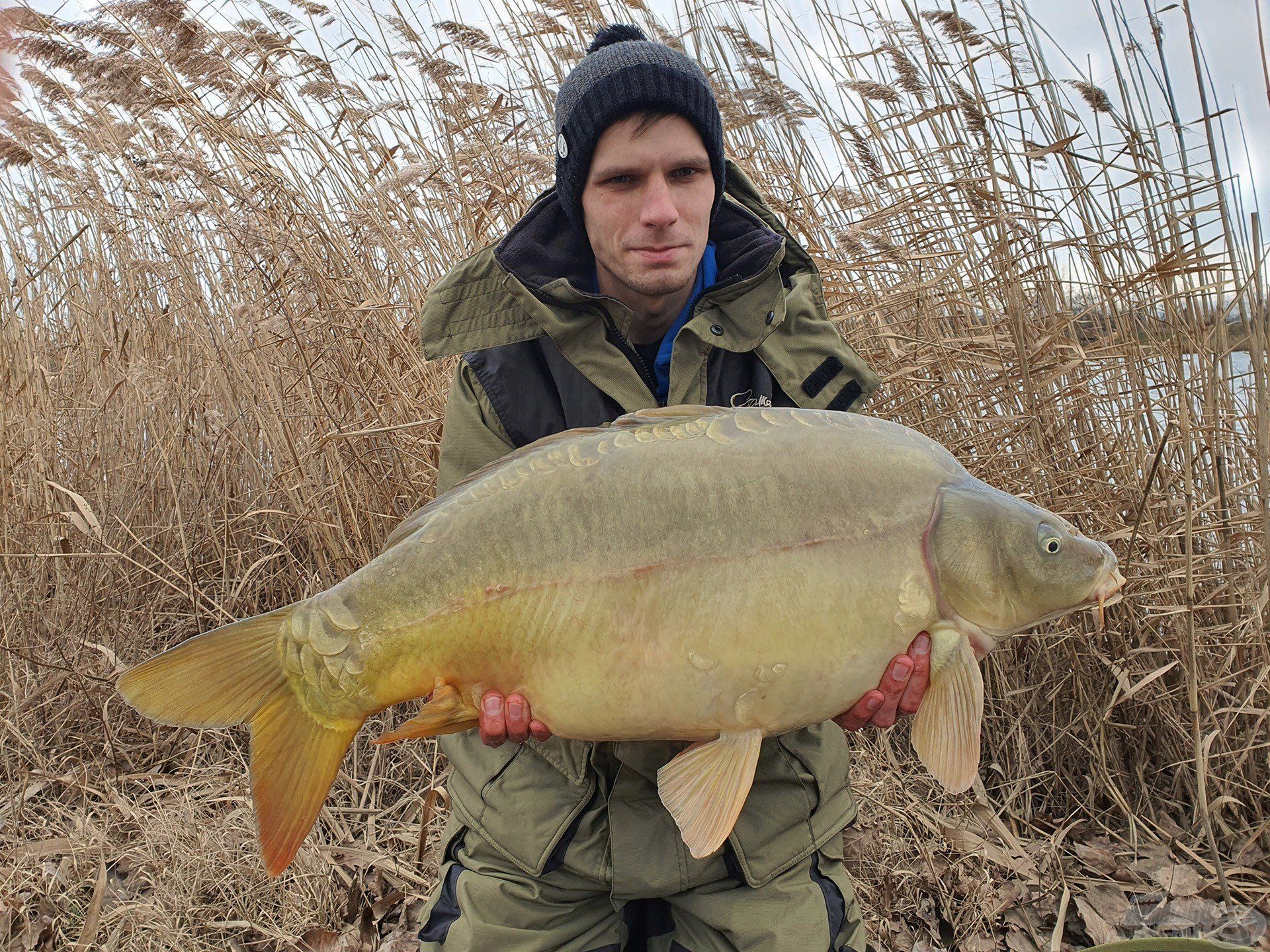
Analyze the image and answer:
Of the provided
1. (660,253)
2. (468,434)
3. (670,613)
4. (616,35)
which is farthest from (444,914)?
(616,35)

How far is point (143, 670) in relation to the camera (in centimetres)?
126

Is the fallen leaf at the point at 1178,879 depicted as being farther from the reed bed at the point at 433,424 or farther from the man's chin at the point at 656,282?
the man's chin at the point at 656,282

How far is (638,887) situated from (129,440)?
234 cm

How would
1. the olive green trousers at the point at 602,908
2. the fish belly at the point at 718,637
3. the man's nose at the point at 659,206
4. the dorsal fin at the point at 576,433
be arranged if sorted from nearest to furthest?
the fish belly at the point at 718,637 < the dorsal fin at the point at 576,433 < the olive green trousers at the point at 602,908 < the man's nose at the point at 659,206

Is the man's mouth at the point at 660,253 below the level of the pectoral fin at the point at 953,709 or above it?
above

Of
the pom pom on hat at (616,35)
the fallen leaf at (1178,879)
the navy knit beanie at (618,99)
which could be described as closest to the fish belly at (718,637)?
the navy knit beanie at (618,99)

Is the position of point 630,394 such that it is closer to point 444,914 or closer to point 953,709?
point 953,709

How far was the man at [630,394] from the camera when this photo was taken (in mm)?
1513

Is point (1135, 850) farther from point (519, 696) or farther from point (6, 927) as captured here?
point (6, 927)

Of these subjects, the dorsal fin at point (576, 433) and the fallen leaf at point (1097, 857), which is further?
the fallen leaf at point (1097, 857)

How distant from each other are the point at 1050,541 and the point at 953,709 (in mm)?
263

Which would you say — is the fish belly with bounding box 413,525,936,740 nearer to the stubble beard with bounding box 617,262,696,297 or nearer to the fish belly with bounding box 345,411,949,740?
the fish belly with bounding box 345,411,949,740

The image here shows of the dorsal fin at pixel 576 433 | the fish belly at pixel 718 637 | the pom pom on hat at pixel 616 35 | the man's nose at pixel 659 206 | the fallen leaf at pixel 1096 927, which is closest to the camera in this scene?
the fish belly at pixel 718 637

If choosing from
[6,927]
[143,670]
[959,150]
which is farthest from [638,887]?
[959,150]
